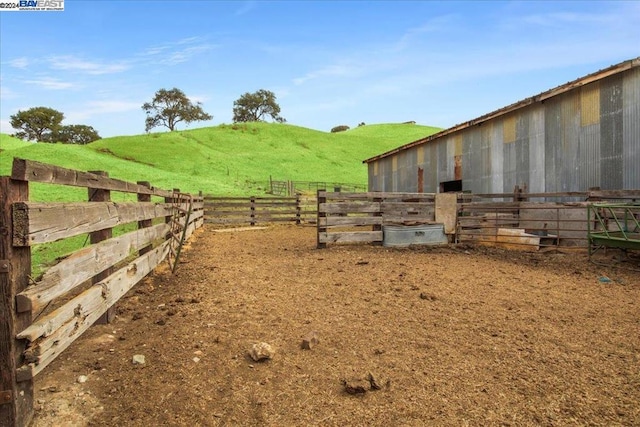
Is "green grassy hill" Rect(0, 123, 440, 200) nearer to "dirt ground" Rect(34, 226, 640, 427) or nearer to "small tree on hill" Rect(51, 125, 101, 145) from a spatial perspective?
"small tree on hill" Rect(51, 125, 101, 145)

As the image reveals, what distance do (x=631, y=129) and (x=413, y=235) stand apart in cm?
545

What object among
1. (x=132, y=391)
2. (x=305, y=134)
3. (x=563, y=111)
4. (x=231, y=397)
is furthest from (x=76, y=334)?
(x=305, y=134)

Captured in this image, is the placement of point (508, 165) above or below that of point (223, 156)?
below

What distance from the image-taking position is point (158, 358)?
3.43 metres

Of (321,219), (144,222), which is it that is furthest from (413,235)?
(144,222)

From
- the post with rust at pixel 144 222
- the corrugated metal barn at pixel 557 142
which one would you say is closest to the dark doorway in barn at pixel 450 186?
the corrugated metal barn at pixel 557 142

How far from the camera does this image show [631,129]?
9.04 meters

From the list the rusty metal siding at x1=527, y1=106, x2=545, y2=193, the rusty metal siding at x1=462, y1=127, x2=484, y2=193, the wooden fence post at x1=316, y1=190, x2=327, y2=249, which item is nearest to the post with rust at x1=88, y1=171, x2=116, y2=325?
the wooden fence post at x1=316, y1=190, x2=327, y2=249

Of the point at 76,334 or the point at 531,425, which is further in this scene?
the point at 76,334

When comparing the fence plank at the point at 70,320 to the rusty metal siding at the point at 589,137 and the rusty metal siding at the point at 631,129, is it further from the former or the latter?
the rusty metal siding at the point at 589,137

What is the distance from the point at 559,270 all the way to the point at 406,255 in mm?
2948

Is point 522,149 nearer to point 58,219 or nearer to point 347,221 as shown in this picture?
point 347,221

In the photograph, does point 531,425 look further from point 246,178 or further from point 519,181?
point 246,178

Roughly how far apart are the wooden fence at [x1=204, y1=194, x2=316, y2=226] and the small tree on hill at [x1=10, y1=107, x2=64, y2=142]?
72840mm
